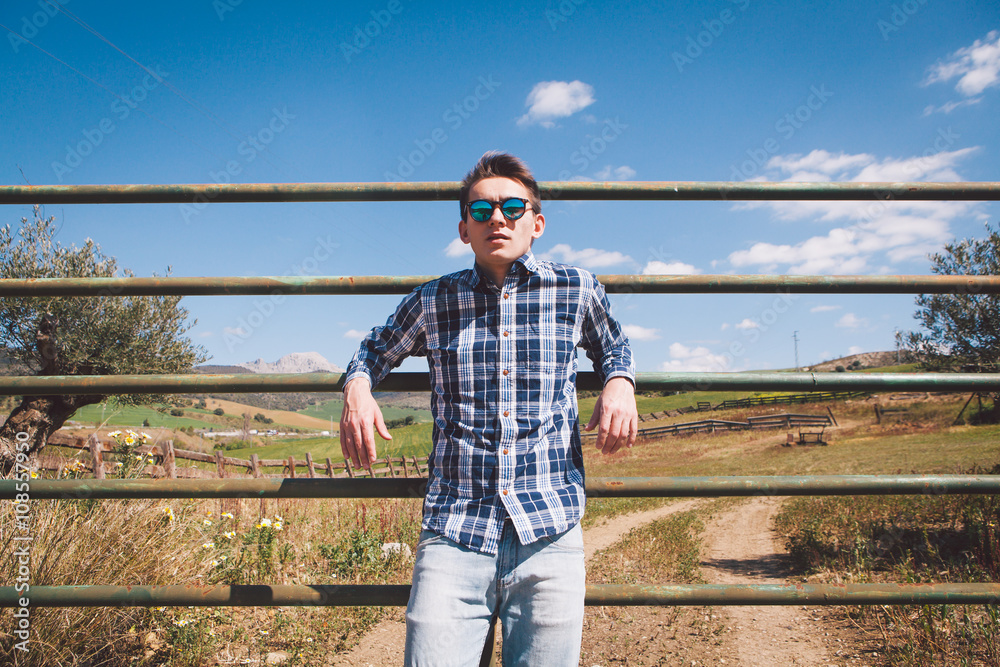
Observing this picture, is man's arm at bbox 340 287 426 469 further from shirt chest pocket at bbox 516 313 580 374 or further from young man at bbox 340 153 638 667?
shirt chest pocket at bbox 516 313 580 374

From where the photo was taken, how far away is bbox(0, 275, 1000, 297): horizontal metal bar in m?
1.72

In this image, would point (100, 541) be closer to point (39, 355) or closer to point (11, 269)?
point (39, 355)

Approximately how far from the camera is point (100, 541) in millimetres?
2877

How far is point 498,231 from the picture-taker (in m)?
1.71

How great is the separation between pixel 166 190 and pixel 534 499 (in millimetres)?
1549

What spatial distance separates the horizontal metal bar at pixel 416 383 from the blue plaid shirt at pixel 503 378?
0.42 ft

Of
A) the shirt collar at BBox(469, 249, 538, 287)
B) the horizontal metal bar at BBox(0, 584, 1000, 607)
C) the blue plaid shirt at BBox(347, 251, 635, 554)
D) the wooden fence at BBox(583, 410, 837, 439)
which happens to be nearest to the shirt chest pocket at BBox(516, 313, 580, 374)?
the blue plaid shirt at BBox(347, 251, 635, 554)

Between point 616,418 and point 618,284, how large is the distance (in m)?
0.47

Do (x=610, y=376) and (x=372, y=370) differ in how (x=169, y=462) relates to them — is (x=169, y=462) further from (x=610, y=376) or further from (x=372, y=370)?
(x=610, y=376)

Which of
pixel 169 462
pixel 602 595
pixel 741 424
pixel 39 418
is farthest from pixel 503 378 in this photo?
pixel 741 424

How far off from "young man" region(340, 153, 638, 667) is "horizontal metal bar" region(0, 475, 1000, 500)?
16cm

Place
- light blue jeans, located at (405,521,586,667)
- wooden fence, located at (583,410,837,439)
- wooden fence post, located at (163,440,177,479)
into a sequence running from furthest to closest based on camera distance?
wooden fence, located at (583,410,837,439)
wooden fence post, located at (163,440,177,479)
light blue jeans, located at (405,521,586,667)

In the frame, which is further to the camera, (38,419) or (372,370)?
(38,419)

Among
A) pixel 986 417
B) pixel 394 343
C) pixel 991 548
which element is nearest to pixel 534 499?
pixel 394 343
